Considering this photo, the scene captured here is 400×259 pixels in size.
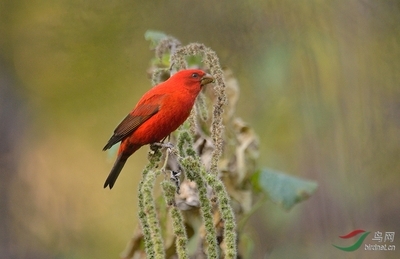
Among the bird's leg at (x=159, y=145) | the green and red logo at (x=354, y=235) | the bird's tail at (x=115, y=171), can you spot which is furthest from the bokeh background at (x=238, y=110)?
the bird's leg at (x=159, y=145)

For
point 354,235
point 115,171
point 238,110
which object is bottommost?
point 354,235

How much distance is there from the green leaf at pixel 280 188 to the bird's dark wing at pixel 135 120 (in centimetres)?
36

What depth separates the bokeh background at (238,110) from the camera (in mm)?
1950

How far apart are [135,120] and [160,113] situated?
9 centimetres

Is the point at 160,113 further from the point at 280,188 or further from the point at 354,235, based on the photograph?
the point at 354,235

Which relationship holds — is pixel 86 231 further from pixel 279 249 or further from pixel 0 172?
pixel 279 249

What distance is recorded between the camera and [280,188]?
1.50 meters

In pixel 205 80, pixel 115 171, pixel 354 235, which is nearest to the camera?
pixel 205 80

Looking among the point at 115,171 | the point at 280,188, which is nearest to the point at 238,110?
the point at 280,188

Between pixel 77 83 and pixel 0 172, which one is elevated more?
pixel 77 83

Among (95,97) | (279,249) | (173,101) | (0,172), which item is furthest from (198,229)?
(0,172)

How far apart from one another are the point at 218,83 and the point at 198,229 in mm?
569

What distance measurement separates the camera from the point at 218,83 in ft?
3.60

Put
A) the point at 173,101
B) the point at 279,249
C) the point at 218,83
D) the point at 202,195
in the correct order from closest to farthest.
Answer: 1. the point at 202,195
2. the point at 218,83
3. the point at 173,101
4. the point at 279,249
